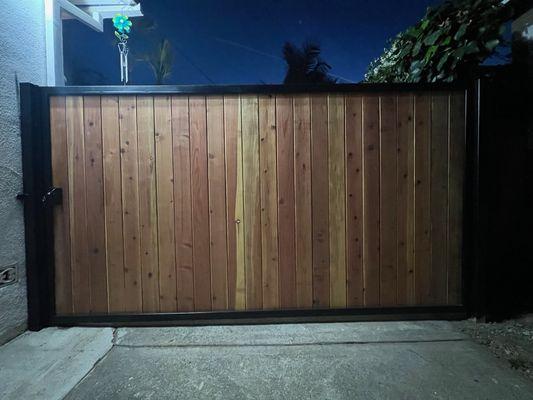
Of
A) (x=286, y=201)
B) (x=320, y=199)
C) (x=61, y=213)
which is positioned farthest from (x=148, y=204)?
(x=320, y=199)

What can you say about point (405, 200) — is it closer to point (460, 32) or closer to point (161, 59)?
point (460, 32)

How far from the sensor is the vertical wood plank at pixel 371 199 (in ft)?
7.96

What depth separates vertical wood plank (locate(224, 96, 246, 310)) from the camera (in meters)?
2.41

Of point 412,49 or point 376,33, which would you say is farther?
point 376,33

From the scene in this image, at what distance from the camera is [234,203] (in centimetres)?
242

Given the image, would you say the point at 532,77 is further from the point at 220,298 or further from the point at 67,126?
the point at 67,126

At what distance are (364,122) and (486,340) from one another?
1.75 metres

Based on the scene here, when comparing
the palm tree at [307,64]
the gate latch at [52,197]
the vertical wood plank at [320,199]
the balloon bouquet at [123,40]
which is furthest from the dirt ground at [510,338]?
the palm tree at [307,64]

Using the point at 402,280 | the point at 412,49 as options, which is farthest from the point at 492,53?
the point at 402,280

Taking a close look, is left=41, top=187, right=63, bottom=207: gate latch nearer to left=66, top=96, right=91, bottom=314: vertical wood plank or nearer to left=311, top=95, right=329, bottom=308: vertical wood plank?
left=66, top=96, right=91, bottom=314: vertical wood plank

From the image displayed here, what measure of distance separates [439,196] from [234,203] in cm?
158

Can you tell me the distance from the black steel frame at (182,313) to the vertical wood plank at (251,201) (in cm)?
10

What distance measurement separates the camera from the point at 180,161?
7.89 feet

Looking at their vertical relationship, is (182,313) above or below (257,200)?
below
